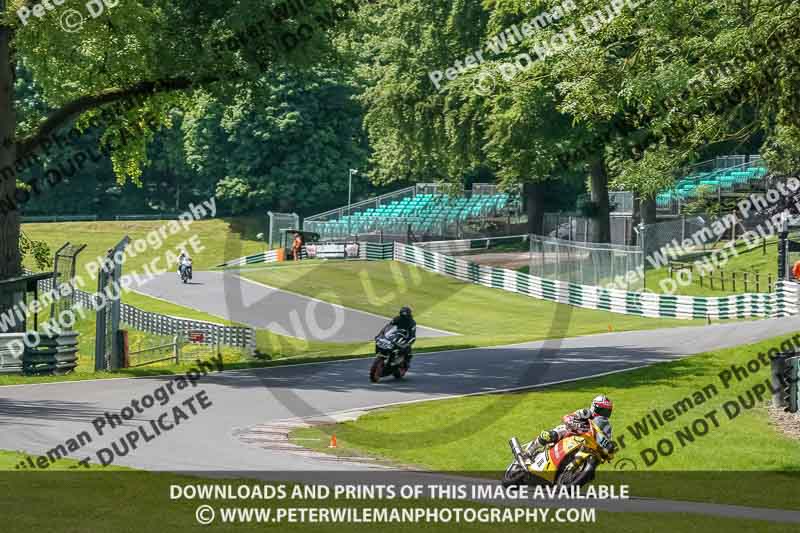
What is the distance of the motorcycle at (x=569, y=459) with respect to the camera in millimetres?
14820

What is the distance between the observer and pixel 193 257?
7906cm

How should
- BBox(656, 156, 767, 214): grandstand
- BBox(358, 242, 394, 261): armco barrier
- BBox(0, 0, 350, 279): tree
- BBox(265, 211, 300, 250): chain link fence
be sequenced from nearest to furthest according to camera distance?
BBox(0, 0, 350, 279): tree < BBox(656, 156, 767, 214): grandstand < BBox(358, 242, 394, 261): armco barrier < BBox(265, 211, 300, 250): chain link fence

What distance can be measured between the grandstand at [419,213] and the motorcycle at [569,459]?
48.7m

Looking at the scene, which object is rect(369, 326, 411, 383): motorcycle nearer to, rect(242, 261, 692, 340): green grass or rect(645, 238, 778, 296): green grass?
rect(242, 261, 692, 340): green grass

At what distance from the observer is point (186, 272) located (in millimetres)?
57719

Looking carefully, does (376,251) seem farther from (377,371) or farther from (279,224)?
(377,371)

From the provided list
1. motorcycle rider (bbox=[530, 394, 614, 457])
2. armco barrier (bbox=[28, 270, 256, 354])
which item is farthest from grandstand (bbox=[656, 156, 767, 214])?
motorcycle rider (bbox=[530, 394, 614, 457])

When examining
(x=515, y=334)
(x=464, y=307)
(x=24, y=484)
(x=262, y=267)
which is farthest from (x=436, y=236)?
(x=24, y=484)

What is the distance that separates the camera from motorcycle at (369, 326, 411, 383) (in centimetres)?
2689

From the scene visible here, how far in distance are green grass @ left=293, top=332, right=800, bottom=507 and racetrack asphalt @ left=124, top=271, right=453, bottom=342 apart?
16452 millimetres
